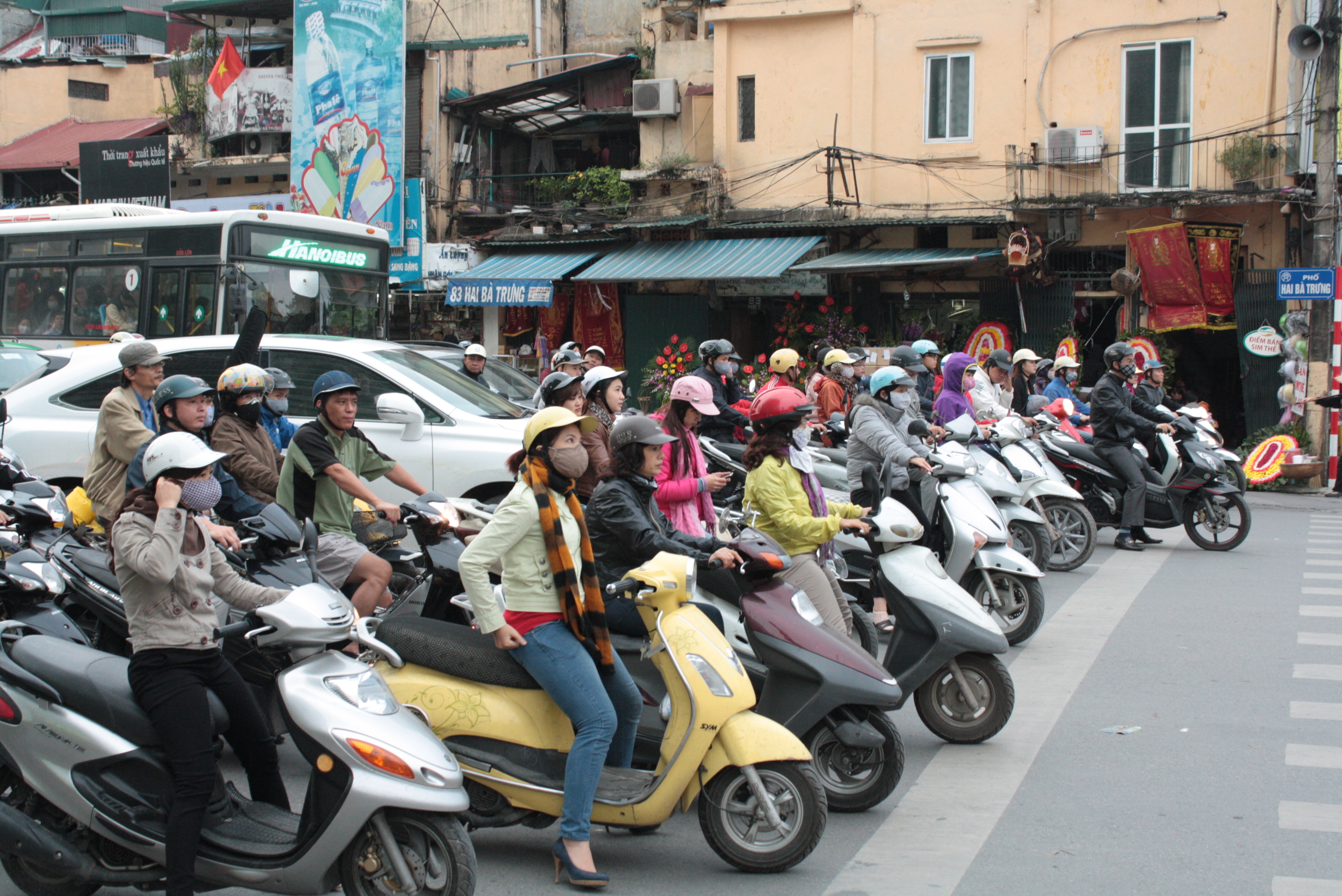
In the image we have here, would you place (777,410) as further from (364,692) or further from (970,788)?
(364,692)

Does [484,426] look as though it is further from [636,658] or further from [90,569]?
[636,658]

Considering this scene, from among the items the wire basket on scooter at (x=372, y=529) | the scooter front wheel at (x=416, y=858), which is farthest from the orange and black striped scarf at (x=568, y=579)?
the wire basket on scooter at (x=372, y=529)

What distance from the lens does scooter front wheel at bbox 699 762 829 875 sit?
399cm

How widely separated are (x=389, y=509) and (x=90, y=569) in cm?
133

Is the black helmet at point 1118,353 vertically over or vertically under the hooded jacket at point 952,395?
over

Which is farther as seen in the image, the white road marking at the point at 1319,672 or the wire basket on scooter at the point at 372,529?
the white road marking at the point at 1319,672

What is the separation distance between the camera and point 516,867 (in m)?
4.24

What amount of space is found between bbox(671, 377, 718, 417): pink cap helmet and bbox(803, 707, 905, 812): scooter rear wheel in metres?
1.69

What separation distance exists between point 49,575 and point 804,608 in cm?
329

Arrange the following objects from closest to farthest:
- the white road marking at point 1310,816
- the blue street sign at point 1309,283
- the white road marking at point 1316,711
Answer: the white road marking at point 1310,816
the white road marking at point 1316,711
the blue street sign at point 1309,283

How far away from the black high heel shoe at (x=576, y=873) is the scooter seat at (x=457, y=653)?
1.80 ft

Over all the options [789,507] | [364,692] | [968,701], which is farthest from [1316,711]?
[364,692]

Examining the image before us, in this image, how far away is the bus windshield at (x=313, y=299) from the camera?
12.4 metres

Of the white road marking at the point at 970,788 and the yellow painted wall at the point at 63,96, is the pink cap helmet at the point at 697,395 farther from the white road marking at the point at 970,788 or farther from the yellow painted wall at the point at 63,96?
the yellow painted wall at the point at 63,96
